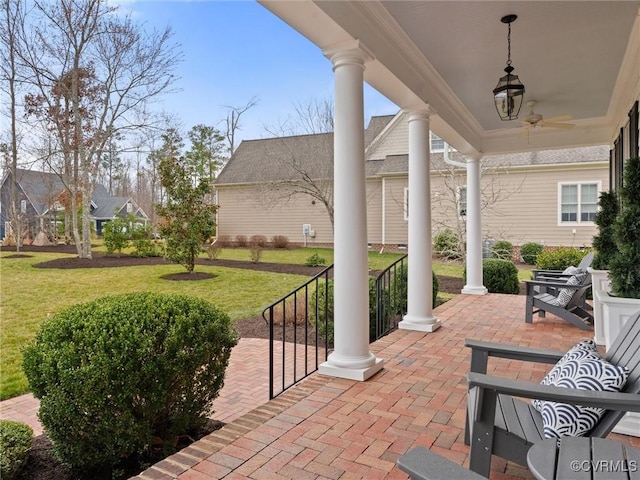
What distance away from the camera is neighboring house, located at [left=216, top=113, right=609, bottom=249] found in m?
12.1

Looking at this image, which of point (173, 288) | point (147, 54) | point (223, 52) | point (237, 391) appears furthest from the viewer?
point (223, 52)

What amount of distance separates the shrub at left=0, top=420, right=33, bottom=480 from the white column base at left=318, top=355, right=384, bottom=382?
1.95m

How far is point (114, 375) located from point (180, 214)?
8401mm

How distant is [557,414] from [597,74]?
446 centimetres

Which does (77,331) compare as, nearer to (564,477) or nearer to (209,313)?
(209,313)

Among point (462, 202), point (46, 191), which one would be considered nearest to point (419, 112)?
point (462, 202)

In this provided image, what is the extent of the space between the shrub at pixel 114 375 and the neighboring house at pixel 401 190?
8.69 metres

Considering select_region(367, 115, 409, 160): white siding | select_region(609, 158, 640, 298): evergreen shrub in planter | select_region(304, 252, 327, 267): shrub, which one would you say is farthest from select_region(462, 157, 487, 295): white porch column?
select_region(367, 115, 409, 160): white siding

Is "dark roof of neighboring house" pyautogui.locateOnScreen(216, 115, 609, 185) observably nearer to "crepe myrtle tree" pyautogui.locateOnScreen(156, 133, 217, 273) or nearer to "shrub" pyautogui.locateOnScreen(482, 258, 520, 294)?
"crepe myrtle tree" pyautogui.locateOnScreen(156, 133, 217, 273)

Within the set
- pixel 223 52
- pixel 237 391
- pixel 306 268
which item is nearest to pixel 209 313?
pixel 237 391

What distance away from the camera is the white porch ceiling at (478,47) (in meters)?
3.02

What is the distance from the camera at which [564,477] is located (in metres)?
1.22

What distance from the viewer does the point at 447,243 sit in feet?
38.1

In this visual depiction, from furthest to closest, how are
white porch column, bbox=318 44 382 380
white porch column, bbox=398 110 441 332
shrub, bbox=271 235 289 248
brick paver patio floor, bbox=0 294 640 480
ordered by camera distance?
shrub, bbox=271 235 289 248, white porch column, bbox=398 110 441 332, white porch column, bbox=318 44 382 380, brick paver patio floor, bbox=0 294 640 480
